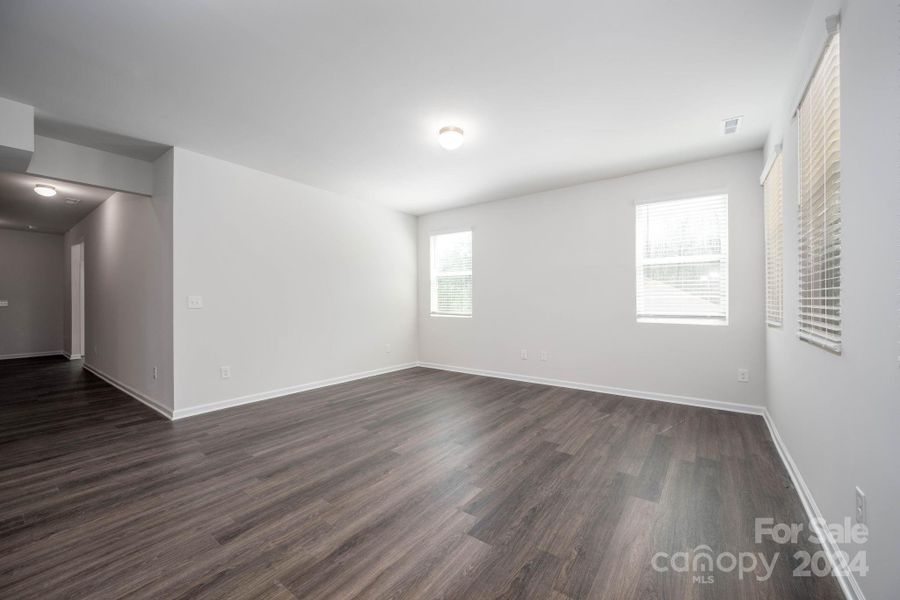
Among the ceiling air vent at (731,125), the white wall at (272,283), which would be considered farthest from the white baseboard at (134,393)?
the ceiling air vent at (731,125)

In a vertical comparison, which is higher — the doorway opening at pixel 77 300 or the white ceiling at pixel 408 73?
the white ceiling at pixel 408 73

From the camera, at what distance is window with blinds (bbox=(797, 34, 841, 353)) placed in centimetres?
153

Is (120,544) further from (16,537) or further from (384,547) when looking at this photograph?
(384,547)

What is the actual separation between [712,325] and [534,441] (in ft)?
8.03

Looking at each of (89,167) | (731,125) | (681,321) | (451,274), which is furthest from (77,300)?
(731,125)

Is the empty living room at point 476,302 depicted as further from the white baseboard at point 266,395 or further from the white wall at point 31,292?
the white wall at point 31,292

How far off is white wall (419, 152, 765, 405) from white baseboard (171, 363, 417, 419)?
4.52ft

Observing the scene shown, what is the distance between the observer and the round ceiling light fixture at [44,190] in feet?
14.2

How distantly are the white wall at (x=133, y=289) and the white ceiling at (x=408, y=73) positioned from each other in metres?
1.04

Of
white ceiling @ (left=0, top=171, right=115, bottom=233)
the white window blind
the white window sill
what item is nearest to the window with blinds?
the white window blind

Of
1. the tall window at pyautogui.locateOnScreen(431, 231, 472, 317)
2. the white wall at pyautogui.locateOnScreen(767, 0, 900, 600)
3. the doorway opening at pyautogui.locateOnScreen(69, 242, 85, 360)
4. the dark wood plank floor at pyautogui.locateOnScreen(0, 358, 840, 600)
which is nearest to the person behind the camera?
the white wall at pyautogui.locateOnScreen(767, 0, 900, 600)

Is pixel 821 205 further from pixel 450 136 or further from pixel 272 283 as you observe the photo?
pixel 272 283

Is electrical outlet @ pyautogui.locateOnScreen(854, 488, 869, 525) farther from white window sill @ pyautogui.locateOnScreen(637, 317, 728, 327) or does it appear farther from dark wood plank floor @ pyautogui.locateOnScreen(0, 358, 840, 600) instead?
white window sill @ pyautogui.locateOnScreen(637, 317, 728, 327)

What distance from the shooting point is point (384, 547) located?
1.64 metres
